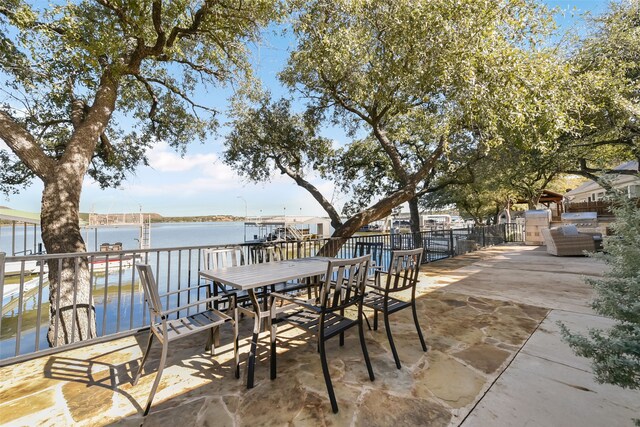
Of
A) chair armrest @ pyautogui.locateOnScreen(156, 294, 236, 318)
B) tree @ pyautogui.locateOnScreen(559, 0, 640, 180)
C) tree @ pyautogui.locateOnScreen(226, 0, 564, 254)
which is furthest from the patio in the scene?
tree @ pyautogui.locateOnScreen(559, 0, 640, 180)

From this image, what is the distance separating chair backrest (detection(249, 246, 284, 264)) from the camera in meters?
3.96

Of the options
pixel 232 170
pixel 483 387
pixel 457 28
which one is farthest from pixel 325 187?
pixel 483 387

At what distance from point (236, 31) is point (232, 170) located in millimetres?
4824

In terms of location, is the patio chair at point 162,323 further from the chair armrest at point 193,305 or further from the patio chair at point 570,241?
the patio chair at point 570,241

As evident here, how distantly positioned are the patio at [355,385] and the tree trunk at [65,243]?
1874 millimetres

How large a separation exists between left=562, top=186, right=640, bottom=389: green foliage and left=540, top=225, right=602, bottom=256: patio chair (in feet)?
28.5

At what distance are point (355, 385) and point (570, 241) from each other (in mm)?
9373

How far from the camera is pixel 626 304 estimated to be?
1.32m

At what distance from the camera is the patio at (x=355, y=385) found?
178 centimetres

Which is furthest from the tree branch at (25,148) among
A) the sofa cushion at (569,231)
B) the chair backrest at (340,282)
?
the sofa cushion at (569,231)

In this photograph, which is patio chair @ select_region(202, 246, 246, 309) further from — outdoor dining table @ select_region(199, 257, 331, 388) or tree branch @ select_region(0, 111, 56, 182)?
tree branch @ select_region(0, 111, 56, 182)

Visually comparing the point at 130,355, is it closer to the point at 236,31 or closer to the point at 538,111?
the point at 236,31

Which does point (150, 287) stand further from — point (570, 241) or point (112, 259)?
point (570, 241)

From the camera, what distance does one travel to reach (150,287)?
6.51 feet
